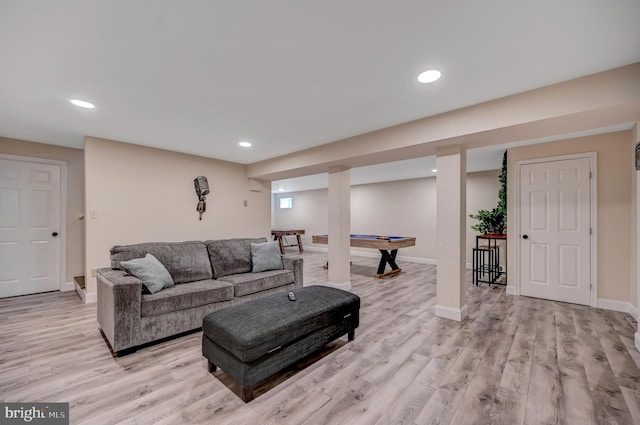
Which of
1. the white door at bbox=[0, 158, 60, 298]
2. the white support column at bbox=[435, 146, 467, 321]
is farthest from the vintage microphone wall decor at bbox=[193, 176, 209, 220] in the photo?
the white support column at bbox=[435, 146, 467, 321]

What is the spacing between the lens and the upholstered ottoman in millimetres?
1759

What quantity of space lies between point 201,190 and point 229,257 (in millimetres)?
1719

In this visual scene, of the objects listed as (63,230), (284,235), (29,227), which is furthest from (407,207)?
(29,227)

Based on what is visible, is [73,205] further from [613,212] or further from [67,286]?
[613,212]

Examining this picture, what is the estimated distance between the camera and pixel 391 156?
363 cm

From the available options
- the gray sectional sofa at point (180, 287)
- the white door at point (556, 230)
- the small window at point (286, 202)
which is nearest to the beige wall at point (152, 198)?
the gray sectional sofa at point (180, 287)

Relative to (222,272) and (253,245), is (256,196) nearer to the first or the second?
(253,245)

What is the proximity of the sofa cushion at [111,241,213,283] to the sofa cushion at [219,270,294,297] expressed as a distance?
0.94 feet

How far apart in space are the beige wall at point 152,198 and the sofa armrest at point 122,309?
177cm

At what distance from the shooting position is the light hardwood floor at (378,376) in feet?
5.42

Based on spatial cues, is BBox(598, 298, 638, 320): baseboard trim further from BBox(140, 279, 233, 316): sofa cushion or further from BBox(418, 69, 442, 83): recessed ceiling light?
BBox(140, 279, 233, 316): sofa cushion

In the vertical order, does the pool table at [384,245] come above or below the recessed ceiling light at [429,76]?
below

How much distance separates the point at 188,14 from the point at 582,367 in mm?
3706

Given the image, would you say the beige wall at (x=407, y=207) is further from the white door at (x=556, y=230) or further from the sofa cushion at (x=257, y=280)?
the sofa cushion at (x=257, y=280)
